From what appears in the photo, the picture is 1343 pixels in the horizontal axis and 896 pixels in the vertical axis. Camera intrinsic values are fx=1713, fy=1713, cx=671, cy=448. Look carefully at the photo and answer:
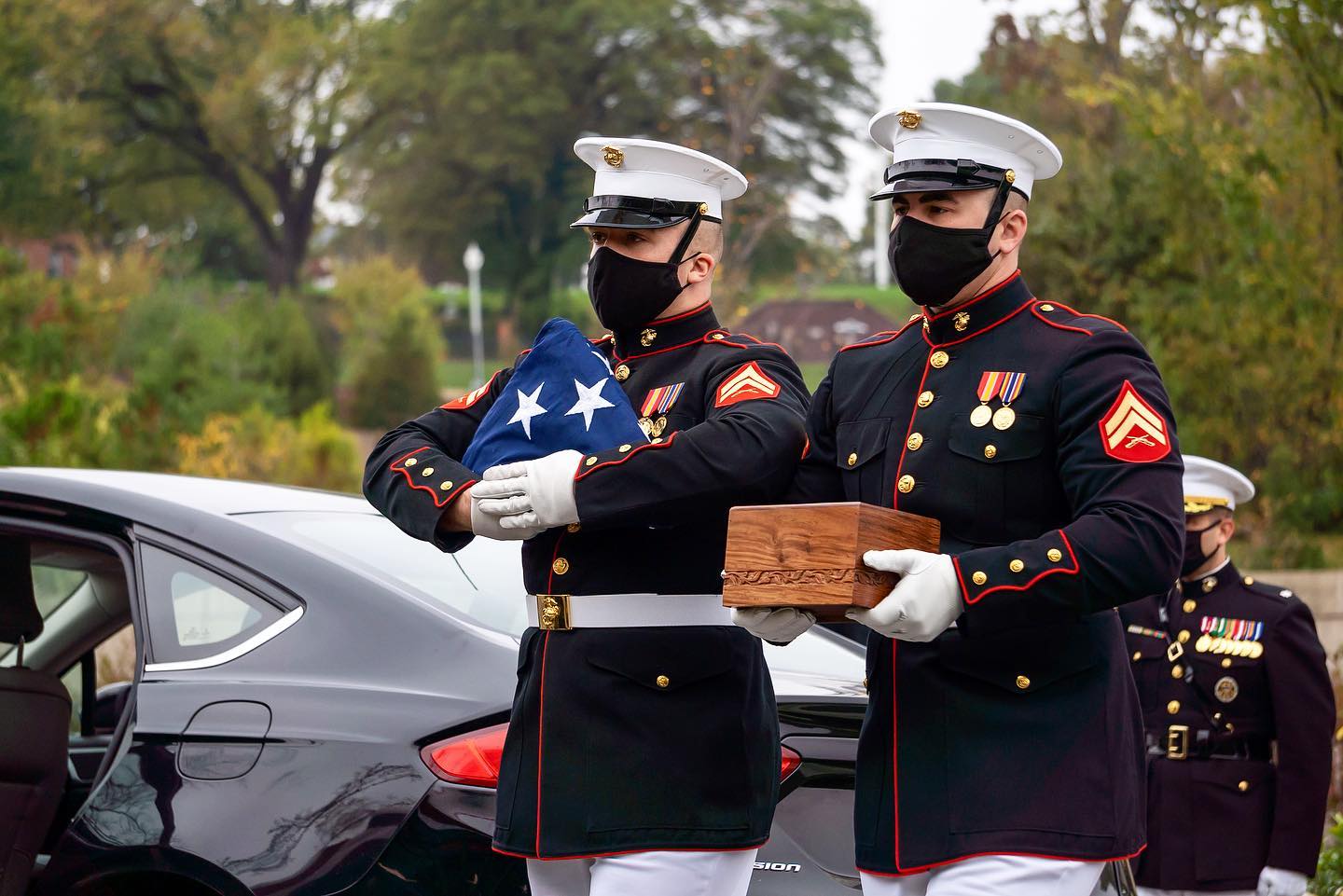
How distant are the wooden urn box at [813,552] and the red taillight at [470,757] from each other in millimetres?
807

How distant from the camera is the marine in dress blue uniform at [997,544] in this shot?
2.37m

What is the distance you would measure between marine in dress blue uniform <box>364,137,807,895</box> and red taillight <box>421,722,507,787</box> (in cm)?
16

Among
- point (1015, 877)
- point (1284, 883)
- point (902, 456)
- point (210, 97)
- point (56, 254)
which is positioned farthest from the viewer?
point (56, 254)

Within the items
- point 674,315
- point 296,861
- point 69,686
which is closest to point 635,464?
point 674,315

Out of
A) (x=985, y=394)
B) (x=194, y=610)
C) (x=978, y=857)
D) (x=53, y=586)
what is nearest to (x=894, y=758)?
(x=978, y=857)

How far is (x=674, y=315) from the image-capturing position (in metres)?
3.10

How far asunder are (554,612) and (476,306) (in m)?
46.2

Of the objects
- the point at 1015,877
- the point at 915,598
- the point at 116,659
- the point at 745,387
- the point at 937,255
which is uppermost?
the point at 937,255

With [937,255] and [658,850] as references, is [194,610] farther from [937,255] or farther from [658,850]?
[937,255]

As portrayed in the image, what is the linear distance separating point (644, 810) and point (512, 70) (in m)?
47.2

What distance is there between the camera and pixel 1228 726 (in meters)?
4.73

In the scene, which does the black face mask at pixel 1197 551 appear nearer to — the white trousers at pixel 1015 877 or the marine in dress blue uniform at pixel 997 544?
the marine in dress blue uniform at pixel 997 544

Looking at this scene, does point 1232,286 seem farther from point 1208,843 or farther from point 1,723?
point 1,723

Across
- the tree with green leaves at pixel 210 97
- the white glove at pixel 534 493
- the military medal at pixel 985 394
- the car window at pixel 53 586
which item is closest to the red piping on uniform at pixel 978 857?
the military medal at pixel 985 394
